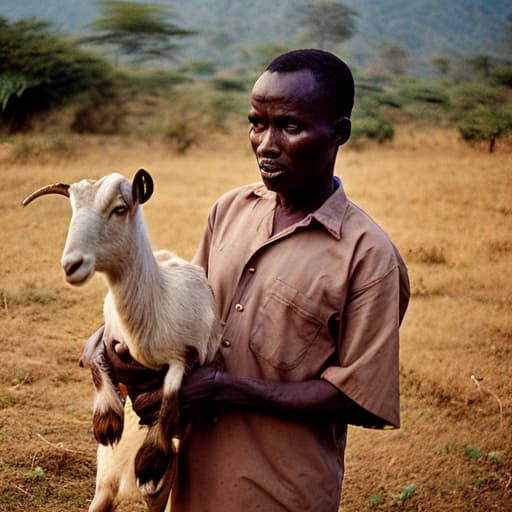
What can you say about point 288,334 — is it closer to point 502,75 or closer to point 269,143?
point 269,143

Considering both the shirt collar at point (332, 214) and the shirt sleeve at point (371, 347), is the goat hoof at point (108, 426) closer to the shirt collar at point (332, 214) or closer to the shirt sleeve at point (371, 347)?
the shirt sleeve at point (371, 347)

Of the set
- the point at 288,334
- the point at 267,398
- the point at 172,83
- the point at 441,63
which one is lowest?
the point at 172,83

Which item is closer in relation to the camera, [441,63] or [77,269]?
[77,269]

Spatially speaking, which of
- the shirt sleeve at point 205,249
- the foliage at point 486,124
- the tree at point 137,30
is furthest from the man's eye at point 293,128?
the tree at point 137,30

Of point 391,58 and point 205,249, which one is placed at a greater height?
point 205,249

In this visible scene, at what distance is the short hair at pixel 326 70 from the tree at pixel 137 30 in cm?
942

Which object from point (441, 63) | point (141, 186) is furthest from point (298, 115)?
point (441, 63)

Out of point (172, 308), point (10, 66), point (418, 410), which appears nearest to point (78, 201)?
point (172, 308)

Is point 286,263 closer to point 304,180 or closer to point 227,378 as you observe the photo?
point 304,180

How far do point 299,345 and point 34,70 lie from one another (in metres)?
8.59

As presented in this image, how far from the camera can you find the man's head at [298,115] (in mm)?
1737

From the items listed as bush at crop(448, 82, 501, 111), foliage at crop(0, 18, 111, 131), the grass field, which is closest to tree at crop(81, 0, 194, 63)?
foliage at crop(0, 18, 111, 131)

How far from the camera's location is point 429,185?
345 inches

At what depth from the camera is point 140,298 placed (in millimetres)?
1800
